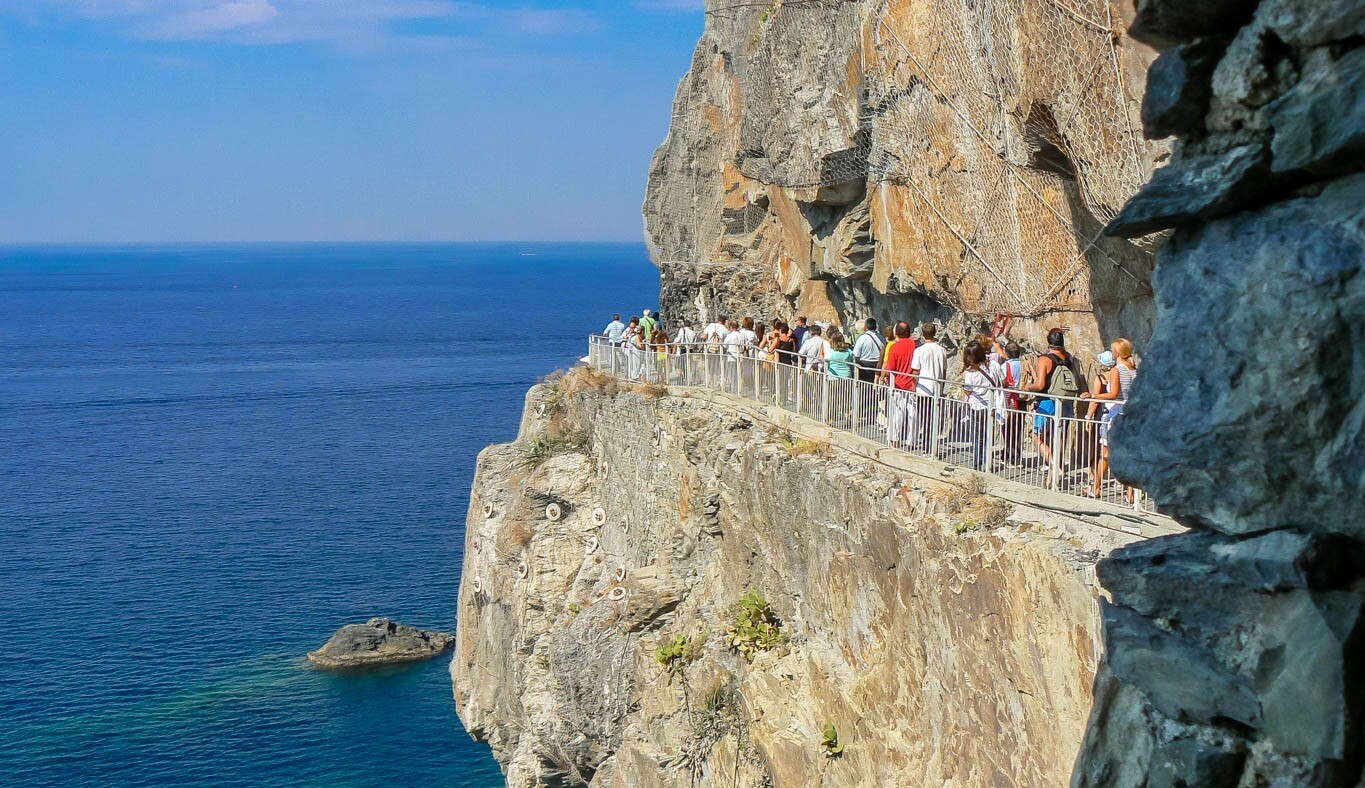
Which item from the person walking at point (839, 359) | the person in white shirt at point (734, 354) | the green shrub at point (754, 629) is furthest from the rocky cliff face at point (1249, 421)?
the person in white shirt at point (734, 354)

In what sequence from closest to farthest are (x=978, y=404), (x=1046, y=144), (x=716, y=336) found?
(x=978, y=404) < (x=1046, y=144) < (x=716, y=336)

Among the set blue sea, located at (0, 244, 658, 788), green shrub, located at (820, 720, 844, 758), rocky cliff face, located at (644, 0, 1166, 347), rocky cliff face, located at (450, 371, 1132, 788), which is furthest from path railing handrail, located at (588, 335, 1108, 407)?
blue sea, located at (0, 244, 658, 788)

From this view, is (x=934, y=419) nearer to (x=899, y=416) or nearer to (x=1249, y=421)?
(x=899, y=416)

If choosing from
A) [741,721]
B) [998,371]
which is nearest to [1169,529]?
[998,371]

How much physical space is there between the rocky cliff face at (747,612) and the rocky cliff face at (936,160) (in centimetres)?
378

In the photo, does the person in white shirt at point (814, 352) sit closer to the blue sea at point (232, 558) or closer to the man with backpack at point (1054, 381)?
the man with backpack at point (1054, 381)

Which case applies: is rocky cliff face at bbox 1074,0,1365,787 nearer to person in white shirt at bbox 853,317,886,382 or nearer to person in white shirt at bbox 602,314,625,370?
person in white shirt at bbox 853,317,886,382

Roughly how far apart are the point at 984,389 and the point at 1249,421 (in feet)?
26.7

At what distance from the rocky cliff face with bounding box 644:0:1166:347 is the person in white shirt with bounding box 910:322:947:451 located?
7.53 ft

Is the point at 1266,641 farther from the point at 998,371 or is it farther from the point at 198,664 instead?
the point at 198,664

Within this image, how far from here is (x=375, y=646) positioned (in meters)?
39.2

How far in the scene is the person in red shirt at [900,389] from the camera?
14.8 metres

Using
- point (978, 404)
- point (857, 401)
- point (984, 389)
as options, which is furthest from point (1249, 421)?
point (857, 401)

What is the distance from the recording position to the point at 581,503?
26.0 meters
